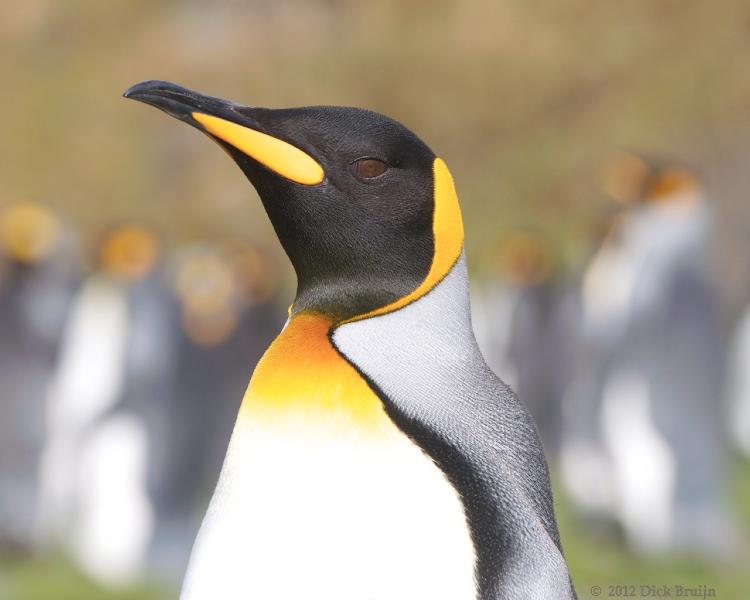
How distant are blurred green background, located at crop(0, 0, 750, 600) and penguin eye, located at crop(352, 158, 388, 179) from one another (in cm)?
1480

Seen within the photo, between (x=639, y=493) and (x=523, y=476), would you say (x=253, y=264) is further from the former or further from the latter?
(x=523, y=476)

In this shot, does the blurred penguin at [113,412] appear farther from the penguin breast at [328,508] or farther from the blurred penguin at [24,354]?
the penguin breast at [328,508]

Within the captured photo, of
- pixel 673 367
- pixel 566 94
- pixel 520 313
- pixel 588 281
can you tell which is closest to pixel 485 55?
pixel 566 94

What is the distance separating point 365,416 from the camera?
5.88ft

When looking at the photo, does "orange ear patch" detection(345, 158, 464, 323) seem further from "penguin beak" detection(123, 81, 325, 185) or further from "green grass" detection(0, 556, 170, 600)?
"green grass" detection(0, 556, 170, 600)

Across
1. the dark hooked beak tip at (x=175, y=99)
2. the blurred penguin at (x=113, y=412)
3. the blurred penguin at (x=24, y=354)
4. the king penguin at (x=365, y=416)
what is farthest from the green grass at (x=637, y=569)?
the dark hooked beak tip at (x=175, y=99)

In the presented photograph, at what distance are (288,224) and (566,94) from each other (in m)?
19.9

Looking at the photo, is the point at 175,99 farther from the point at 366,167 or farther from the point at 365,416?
the point at 365,416

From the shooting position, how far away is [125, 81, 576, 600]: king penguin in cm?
174

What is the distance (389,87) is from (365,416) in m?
20.5

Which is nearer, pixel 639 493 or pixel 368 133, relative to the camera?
pixel 368 133

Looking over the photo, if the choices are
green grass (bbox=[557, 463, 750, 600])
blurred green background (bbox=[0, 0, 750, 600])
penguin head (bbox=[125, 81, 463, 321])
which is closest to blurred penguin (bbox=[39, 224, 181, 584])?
green grass (bbox=[557, 463, 750, 600])

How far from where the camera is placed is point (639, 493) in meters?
6.60

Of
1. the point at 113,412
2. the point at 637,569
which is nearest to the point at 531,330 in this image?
the point at 637,569
